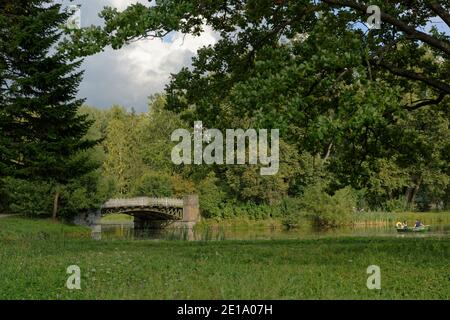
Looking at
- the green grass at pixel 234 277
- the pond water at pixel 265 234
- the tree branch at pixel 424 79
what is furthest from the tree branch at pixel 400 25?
the pond water at pixel 265 234

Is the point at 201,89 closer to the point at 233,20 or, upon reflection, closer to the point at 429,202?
the point at 233,20

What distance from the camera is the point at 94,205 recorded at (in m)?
42.4

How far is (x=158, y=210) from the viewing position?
57.9 meters

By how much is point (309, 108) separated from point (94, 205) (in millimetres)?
31557

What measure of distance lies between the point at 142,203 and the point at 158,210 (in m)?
3.00

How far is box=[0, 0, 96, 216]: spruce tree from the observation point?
35.2 metres

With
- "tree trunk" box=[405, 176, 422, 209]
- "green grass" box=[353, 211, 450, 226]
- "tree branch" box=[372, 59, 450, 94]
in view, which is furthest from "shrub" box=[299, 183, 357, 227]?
"tree branch" box=[372, 59, 450, 94]

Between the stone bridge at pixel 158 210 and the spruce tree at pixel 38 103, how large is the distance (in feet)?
48.0

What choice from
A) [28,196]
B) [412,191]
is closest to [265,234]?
[28,196]

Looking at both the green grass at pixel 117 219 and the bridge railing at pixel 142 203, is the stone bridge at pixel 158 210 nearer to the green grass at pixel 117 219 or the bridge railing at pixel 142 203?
the bridge railing at pixel 142 203

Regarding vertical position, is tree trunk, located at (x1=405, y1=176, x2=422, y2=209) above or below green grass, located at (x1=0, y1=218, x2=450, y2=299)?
above

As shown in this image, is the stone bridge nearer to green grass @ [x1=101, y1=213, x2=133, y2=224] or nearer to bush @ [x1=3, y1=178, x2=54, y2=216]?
green grass @ [x1=101, y1=213, x2=133, y2=224]
